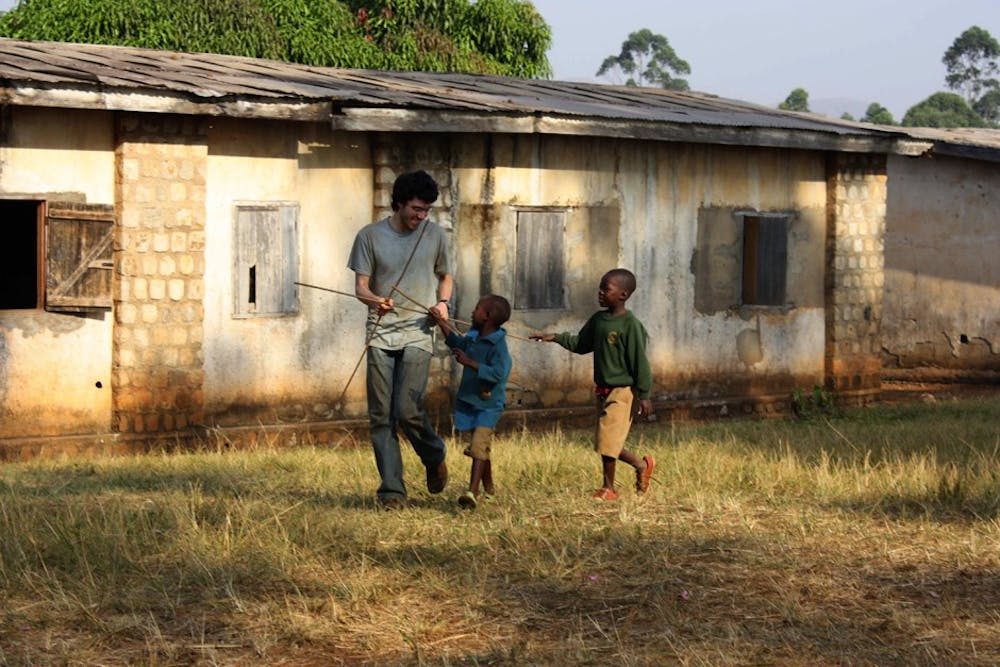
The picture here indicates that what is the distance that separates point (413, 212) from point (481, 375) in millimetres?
917

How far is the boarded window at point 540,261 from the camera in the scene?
1443cm

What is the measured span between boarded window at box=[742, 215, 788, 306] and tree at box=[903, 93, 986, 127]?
2219 inches

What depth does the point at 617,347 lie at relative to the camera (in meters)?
9.14

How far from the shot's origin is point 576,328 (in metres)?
14.8

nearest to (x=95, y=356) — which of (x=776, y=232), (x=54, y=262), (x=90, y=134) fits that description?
(x=54, y=262)

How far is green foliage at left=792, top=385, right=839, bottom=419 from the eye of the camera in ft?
53.3

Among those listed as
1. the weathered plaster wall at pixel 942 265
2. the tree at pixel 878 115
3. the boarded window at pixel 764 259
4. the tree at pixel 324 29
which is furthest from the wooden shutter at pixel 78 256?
the tree at pixel 878 115

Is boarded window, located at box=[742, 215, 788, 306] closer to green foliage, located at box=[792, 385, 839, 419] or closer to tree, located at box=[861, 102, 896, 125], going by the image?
green foliage, located at box=[792, 385, 839, 419]

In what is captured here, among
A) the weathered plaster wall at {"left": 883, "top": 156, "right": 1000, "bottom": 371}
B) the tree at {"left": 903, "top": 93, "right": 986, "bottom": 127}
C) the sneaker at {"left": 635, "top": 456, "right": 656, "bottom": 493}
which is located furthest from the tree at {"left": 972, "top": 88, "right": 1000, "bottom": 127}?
the sneaker at {"left": 635, "top": 456, "right": 656, "bottom": 493}

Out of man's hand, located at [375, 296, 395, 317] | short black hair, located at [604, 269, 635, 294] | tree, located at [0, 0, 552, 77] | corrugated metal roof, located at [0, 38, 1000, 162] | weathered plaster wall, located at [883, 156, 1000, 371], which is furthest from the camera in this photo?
tree, located at [0, 0, 552, 77]

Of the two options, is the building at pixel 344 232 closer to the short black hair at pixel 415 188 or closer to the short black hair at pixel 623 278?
the short black hair at pixel 415 188

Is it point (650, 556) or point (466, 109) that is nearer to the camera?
point (650, 556)

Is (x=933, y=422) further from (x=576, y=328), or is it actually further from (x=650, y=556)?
(x=650, y=556)

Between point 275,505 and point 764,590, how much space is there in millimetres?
2757
